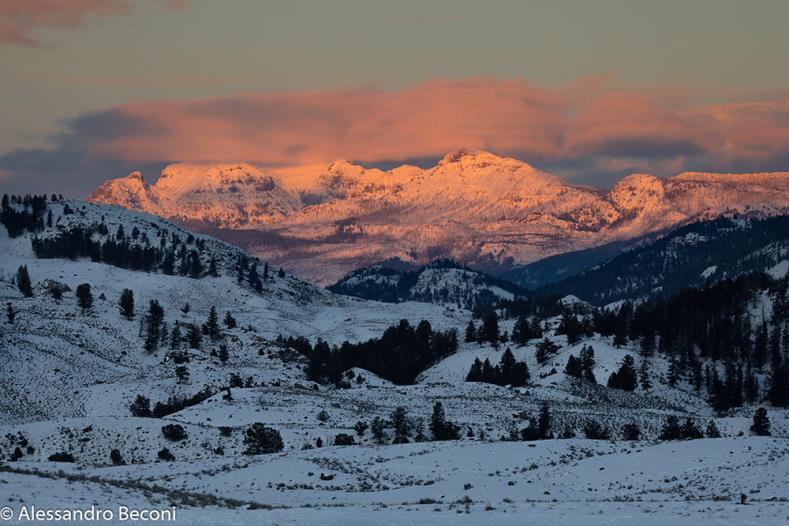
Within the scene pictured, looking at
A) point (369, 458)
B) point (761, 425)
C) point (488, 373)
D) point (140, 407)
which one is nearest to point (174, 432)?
point (369, 458)

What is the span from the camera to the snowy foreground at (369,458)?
56562mm

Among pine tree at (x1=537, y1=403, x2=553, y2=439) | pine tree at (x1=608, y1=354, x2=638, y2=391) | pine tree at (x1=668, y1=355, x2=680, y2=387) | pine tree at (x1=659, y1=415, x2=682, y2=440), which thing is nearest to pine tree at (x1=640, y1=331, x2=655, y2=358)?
pine tree at (x1=668, y1=355, x2=680, y2=387)

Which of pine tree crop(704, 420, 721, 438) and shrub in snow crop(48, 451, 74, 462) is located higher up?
pine tree crop(704, 420, 721, 438)

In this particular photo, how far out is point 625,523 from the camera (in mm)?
52938

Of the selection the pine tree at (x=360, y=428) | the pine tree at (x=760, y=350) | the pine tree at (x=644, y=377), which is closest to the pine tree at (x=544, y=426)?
the pine tree at (x=360, y=428)

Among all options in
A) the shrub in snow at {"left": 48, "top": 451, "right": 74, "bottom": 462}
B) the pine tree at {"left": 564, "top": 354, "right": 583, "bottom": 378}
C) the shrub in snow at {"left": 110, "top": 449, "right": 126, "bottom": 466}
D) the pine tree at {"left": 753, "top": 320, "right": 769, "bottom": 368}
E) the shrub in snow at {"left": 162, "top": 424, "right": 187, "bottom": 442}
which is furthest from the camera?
the pine tree at {"left": 753, "top": 320, "right": 769, "bottom": 368}

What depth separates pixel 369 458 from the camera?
9444cm

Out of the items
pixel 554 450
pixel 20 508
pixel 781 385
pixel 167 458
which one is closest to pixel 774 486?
pixel 554 450

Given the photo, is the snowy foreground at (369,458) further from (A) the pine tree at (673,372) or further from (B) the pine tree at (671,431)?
(B) the pine tree at (671,431)

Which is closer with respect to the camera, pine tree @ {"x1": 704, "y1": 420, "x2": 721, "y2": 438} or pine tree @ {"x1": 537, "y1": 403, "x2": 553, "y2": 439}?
pine tree @ {"x1": 704, "y1": 420, "x2": 721, "y2": 438}

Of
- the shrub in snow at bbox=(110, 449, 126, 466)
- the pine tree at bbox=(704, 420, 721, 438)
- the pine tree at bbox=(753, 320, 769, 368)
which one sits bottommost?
the shrub in snow at bbox=(110, 449, 126, 466)

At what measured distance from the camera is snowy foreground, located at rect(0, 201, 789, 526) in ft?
186

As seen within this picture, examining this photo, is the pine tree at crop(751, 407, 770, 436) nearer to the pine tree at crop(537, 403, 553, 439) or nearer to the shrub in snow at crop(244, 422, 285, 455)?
the pine tree at crop(537, 403, 553, 439)

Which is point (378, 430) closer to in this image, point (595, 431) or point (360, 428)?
point (360, 428)
